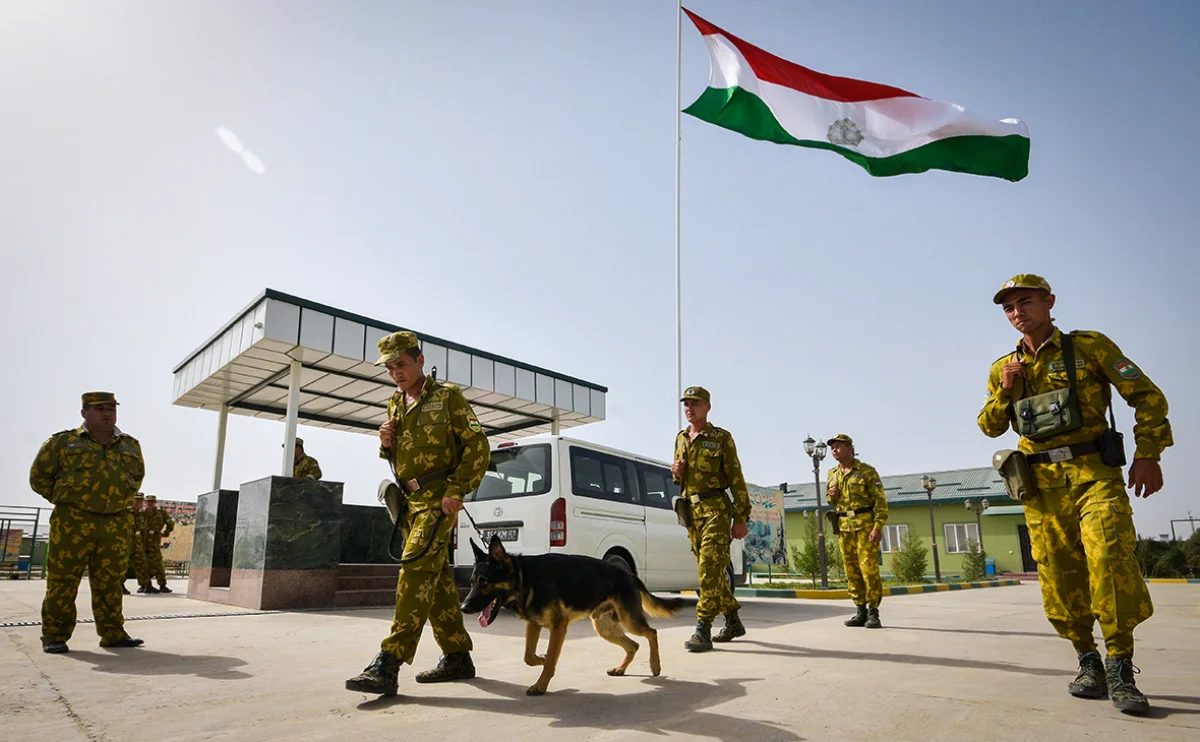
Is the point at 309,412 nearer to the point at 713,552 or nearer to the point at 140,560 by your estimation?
the point at 140,560

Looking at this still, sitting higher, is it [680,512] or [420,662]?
[680,512]

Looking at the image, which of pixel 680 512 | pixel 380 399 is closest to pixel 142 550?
pixel 380 399

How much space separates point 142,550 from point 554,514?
33.1 ft

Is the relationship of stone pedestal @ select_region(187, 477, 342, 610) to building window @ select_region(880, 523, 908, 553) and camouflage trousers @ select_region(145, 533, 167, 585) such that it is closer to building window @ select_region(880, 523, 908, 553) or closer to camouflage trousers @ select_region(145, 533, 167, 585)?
camouflage trousers @ select_region(145, 533, 167, 585)

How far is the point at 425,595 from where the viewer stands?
3.87 m

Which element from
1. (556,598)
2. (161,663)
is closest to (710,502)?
(556,598)

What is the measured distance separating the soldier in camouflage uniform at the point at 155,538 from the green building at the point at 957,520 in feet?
93.4

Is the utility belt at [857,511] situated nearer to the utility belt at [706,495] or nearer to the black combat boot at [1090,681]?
the utility belt at [706,495]

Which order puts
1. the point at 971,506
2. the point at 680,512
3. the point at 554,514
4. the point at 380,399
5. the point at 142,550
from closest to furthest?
the point at 680,512 → the point at 554,514 → the point at 142,550 → the point at 380,399 → the point at 971,506

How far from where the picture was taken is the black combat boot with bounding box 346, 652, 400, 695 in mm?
3561

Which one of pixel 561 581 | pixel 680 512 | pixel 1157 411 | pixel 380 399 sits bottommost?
pixel 561 581

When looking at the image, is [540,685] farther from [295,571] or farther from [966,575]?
[966,575]

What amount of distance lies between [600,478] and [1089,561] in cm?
570

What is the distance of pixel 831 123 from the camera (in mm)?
8656
